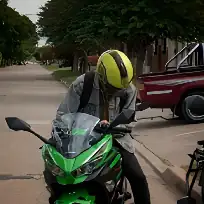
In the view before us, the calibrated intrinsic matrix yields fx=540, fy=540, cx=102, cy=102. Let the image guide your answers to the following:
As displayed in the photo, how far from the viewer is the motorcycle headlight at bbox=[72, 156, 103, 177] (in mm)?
3893

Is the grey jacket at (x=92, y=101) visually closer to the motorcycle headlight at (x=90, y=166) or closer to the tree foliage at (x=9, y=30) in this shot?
the motorcycle headlight at (x=90, y=166)

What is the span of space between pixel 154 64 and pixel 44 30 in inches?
490

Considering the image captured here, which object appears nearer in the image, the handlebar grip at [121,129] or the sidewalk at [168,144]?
the handlebar grip at [121,129]

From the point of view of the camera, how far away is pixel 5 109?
19469 millimetres

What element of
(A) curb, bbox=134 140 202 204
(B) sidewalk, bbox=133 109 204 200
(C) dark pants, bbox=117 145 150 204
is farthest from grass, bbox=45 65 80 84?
(C) dark pants, bbox=117 145 150 204

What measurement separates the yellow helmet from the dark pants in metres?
0.61

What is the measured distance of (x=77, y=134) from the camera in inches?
161

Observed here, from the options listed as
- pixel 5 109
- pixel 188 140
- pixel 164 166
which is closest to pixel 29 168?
pixel 164 166

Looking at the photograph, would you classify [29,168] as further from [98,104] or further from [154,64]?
[154,64]

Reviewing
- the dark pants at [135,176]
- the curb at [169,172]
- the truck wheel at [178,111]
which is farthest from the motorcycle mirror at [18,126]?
the truck wheel at [178,111]

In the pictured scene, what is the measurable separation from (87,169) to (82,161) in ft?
0.24

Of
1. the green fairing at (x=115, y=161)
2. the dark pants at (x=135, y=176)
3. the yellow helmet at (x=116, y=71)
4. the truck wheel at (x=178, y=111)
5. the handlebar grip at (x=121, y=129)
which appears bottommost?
the truck wheel at (x=178, y=111)

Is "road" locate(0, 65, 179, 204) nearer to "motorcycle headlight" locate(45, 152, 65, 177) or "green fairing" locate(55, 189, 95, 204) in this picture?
"motorcycle headlight" locate(45, 152, 65, 177)

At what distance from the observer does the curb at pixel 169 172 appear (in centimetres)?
685
